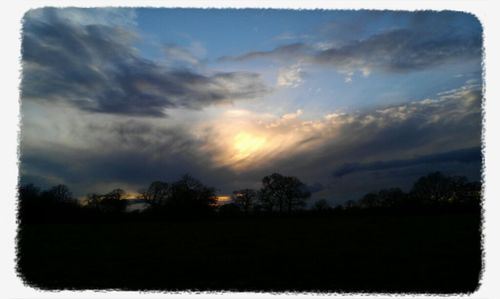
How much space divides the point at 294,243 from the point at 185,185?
6.45 m

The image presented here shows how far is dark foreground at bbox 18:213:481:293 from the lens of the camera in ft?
23.4

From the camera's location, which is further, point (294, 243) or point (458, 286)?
point (294, 243)

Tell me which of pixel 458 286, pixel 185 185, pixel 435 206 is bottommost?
pixel 458 286

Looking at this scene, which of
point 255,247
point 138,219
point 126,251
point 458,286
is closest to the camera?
point 458,286

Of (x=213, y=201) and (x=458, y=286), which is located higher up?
(x=213, y=201)

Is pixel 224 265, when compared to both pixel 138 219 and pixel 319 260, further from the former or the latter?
pixel 138 219

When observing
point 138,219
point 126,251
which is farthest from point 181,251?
point 138,219

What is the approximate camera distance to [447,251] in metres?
9.88

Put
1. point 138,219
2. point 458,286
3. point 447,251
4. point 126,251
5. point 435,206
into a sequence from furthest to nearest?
point 138,219, point 435,206, point 126,251, point 447,251, point 458,286

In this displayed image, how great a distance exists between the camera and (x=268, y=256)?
9867mm

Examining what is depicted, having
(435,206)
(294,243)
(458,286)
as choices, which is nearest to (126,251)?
(294,243)

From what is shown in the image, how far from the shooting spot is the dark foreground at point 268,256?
7.13 m

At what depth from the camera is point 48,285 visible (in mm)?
6977

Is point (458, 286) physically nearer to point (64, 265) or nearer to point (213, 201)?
point (64, 265)
